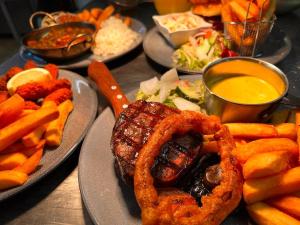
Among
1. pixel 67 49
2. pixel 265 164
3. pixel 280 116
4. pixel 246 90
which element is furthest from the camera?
pixel 67 49

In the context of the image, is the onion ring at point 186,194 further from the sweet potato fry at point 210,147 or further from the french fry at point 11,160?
the french fry at point 11,160

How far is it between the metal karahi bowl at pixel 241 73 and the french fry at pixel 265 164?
0.42 m

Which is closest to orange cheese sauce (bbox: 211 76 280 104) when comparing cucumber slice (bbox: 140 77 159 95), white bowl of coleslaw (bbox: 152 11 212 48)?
cucumber slice (bbox: 140 77 159 95)

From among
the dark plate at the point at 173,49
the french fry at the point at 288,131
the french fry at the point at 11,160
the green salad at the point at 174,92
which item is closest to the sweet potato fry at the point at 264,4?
the dark plate at the point at 173,49

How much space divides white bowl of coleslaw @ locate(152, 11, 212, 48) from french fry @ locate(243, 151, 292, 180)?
189 cm

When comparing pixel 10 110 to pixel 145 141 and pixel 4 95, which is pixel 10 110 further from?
pixel 145 141

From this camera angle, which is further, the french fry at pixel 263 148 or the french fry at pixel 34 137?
the french fry at pixel 34 137

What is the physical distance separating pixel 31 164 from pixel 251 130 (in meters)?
1.32

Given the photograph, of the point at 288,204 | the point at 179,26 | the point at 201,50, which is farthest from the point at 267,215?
the point at 179,26

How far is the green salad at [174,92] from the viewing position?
208cm

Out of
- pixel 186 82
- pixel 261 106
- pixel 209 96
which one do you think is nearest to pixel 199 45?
pixel 186 82

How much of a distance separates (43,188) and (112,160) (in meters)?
0.47

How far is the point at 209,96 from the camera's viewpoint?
1799 mm

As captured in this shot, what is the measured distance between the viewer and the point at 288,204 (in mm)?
1290
